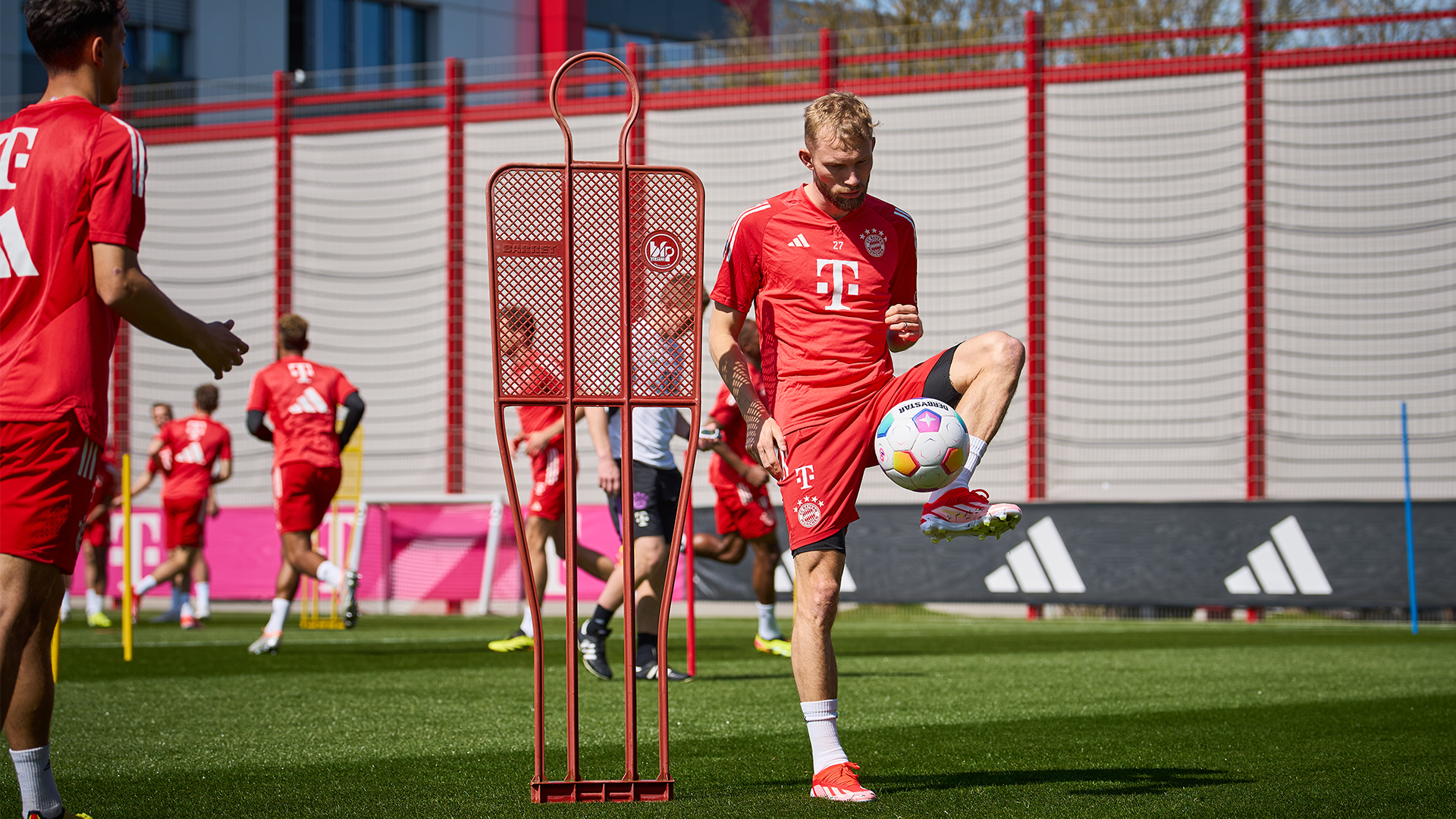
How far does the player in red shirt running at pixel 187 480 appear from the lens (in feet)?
43.4

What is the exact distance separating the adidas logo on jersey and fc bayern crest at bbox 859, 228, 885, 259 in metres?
6.07

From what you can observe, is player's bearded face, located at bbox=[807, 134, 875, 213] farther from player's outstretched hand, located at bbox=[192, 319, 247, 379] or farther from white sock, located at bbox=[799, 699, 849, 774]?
player's outstretched hand, located at bbox=[192, 319, 247, 379]

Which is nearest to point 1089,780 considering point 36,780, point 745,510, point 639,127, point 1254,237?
point 36,780

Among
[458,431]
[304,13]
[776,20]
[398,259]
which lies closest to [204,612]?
[458,431]

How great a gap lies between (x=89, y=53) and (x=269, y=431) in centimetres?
629

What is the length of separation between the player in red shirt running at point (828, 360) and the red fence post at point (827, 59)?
44.0 feet

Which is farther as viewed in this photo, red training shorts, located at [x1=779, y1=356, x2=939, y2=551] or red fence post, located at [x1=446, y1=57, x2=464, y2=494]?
red fence post, located at [x1=446, y1=57, x2=464, y2=494]

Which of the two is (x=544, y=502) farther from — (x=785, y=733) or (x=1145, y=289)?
(x=1145, y=289)

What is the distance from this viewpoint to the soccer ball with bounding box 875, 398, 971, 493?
3.81 m

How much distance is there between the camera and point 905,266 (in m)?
4.35

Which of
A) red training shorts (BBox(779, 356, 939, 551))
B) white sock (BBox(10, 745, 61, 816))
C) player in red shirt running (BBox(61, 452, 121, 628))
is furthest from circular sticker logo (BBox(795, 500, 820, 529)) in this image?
player in red shirt running (BBox(61, 452, 121, 628))

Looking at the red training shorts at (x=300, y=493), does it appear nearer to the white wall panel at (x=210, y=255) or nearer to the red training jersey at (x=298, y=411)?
the red training jersey at (x=298, y=411)

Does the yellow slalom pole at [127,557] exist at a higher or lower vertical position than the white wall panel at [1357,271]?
lower

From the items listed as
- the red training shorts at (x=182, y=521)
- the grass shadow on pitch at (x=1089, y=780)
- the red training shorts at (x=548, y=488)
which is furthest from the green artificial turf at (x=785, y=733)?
the red training shorts at (x=182, y=521)
